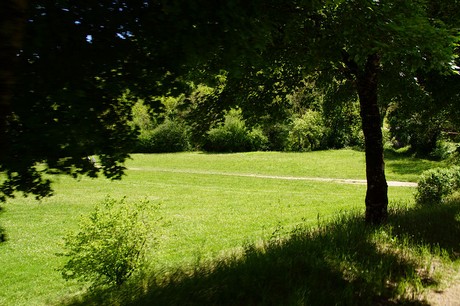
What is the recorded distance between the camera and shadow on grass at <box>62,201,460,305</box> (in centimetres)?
439

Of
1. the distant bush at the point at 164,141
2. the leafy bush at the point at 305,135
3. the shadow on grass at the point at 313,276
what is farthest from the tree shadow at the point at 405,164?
the distant bush at the point at 164,141

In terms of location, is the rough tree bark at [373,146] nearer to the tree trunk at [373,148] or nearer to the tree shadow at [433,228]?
the tree trunk at [373,148]

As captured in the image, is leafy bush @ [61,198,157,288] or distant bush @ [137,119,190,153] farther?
distant bush @ [137,119,190,153]

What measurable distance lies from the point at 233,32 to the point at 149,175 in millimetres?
29569

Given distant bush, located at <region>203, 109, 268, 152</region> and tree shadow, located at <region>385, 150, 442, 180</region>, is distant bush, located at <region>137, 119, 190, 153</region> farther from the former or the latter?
tree shadow, located at <region>385, 150, 442, 180</region>

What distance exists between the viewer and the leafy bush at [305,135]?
155 feet

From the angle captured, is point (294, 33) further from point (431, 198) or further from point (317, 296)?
point (431, 198)

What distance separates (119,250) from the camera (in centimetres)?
679

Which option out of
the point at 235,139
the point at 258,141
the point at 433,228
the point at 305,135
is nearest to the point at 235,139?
the point at 235,139

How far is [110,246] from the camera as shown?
22.2 ft

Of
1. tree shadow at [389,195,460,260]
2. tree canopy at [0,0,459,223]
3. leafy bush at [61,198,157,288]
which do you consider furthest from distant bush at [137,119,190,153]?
tree canopy at [0,0,459,223]

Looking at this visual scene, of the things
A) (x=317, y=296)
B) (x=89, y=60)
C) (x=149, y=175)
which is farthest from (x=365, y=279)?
(x=149, y=175)

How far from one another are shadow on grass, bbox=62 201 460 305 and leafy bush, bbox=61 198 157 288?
1144 millimetres

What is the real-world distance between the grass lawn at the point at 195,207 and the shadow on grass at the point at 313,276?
1518mm
